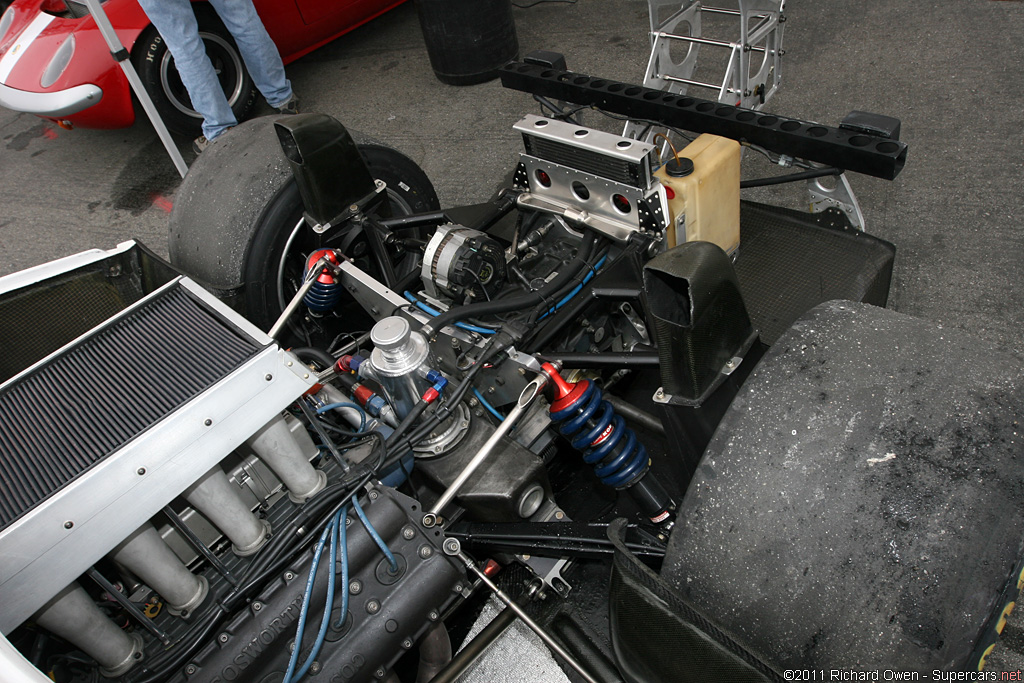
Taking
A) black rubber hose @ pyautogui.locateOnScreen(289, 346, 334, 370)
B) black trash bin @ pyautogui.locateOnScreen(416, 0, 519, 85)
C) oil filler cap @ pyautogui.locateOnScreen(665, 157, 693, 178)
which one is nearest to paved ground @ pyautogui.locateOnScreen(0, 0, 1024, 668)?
black trash bin @ pyautogui.locateOnScreen(416, 0, 519, 85)

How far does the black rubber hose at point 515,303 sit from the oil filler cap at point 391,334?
13 cm

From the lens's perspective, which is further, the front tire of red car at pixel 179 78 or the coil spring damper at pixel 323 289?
the front tire of red car at pixel 179 78

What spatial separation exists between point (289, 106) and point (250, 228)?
2.56 meters

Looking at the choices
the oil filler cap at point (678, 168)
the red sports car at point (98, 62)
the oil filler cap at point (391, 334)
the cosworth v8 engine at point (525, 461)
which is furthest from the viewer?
the red sports car at point (98, 62)

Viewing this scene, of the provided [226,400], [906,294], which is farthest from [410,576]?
[906,294]

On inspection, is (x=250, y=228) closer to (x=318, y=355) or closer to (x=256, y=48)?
(x=318, y=355)

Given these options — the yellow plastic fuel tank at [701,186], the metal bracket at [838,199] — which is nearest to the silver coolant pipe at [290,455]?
the yellow plastic fuel tank at [701,186]

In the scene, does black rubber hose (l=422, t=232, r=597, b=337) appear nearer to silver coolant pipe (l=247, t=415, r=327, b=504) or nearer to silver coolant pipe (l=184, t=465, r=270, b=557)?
silver coolant pipe (l=247, t=415, r=327, b=504)

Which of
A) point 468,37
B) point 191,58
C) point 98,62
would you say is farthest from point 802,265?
point 98,62

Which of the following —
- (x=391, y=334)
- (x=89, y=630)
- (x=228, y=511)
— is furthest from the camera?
(x=391, y=334)

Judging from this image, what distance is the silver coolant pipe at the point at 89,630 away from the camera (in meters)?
1.34

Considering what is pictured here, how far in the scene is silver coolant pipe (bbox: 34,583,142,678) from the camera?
134 centimetres

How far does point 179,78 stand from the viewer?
4.45 metres

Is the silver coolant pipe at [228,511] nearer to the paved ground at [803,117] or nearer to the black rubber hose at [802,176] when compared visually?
the black rubber hose at [802,176]
